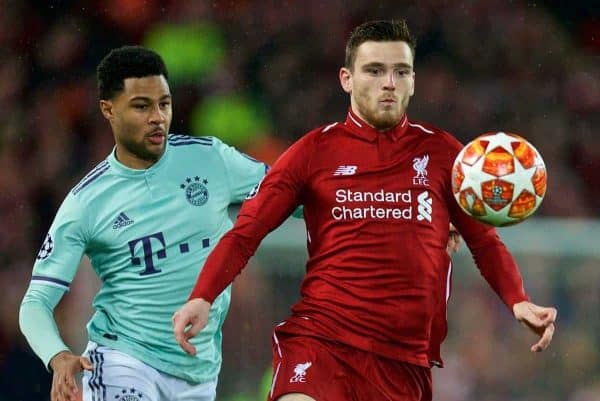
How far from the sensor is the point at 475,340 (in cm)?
789

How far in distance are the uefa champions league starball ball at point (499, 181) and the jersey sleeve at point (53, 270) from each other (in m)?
1.67

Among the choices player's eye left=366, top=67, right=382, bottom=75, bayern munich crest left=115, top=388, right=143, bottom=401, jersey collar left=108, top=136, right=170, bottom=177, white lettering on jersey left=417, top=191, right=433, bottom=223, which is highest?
player's eye left=366, top=67, right=382, bottom=75

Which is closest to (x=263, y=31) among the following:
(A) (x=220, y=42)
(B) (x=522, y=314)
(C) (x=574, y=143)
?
(A) (x=220, y=42)

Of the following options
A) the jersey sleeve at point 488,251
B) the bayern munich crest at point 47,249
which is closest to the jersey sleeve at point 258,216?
the jersey sleeve at point 488,251

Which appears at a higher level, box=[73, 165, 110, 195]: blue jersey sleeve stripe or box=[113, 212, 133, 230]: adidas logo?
box=[73, 165, 110, 195]: blue jersey sleeve stripe

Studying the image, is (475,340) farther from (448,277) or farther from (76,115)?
(76,115)

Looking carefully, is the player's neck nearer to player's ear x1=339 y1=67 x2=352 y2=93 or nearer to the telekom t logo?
the telekom t logo

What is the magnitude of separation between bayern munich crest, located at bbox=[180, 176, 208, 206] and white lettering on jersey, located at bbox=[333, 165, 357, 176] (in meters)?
0.84

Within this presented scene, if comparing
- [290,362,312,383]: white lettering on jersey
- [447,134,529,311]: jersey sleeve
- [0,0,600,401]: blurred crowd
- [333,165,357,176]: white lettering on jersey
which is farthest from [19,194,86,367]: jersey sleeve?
[0,0,600,401]: blurred crowd

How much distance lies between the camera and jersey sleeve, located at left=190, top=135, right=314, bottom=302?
4812mm

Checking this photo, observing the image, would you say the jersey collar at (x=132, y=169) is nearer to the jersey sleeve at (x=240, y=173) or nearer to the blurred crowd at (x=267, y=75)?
the jersey sleeve at (x=240, y=173)

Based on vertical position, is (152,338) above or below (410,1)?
below

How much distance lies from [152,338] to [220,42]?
5.68 metres

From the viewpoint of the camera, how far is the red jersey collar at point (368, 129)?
16.8ft
